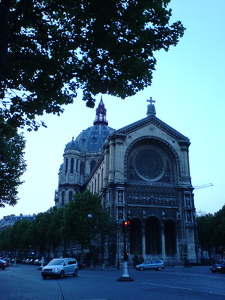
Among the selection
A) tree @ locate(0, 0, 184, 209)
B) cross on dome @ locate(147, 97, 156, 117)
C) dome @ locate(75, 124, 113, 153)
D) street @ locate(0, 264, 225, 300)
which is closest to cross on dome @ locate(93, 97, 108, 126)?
dome @ locate(75, 124, 113, 153)

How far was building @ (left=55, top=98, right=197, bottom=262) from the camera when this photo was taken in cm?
5366

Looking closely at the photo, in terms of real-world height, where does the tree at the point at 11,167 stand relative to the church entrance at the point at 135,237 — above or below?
above

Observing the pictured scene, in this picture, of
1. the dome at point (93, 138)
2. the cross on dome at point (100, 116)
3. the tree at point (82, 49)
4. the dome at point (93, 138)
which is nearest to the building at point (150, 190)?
the tree at point (82, 49)

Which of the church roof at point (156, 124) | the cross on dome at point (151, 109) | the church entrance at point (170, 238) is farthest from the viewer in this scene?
the cross on dome at point (151, 109)

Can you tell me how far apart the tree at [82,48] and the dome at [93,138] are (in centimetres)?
9198

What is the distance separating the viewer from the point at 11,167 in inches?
1054

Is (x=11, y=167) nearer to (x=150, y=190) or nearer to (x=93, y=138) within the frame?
(x=150, y=190)

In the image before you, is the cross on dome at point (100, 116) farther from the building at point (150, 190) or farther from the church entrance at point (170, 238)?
the church entrance at point (170, 238)

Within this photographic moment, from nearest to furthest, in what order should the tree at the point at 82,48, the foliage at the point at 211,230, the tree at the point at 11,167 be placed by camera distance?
the tree at the point at 82,48 → the tree at the point at 11,167 → the foliage at the point at 211,230

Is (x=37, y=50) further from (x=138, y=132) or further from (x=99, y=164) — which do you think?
(x=99, y=164)

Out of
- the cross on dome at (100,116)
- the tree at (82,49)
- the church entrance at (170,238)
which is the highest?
the cross on dome at (100,116)

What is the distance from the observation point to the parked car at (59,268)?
75.5 feet

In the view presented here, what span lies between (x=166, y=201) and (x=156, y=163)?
25.1 ft

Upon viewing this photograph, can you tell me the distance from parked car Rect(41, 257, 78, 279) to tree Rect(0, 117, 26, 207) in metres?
8.08
